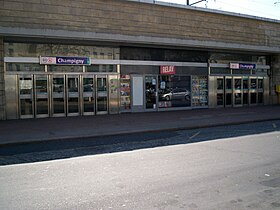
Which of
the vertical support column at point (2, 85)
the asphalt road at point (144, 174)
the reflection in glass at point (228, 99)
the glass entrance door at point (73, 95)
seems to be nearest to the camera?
the asphalt road at point (144, 174)

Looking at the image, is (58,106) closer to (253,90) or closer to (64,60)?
(64,60)

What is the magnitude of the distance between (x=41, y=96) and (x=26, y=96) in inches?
29.1

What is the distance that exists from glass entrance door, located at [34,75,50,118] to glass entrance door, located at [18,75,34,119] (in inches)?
9.8

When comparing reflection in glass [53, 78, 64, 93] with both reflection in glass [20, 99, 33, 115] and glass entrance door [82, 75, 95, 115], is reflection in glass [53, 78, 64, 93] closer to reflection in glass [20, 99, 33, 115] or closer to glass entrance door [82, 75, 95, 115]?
glass entrance door [82, 75, 95, 115]

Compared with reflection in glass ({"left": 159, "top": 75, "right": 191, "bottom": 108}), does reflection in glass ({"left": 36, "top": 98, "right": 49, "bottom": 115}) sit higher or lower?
lower

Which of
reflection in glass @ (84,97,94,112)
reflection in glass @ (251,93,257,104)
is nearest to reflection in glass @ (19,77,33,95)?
reflection in glass @ (84,97,94,112)

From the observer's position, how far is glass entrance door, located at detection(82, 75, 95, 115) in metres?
17.2

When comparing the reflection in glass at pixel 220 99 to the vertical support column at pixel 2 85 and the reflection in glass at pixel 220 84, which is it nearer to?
the reflection in glass at pixel 220 84

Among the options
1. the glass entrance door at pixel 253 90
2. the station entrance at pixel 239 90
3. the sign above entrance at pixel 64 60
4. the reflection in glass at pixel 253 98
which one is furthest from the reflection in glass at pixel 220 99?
the sign above entrance at pixel 64 60

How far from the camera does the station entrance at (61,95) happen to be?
15578 mm

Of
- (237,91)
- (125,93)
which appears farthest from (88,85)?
(237,91)

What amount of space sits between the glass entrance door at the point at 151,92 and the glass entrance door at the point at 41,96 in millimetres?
6060

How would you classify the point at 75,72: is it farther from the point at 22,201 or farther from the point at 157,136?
the point at 22,201

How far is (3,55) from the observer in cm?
1509
